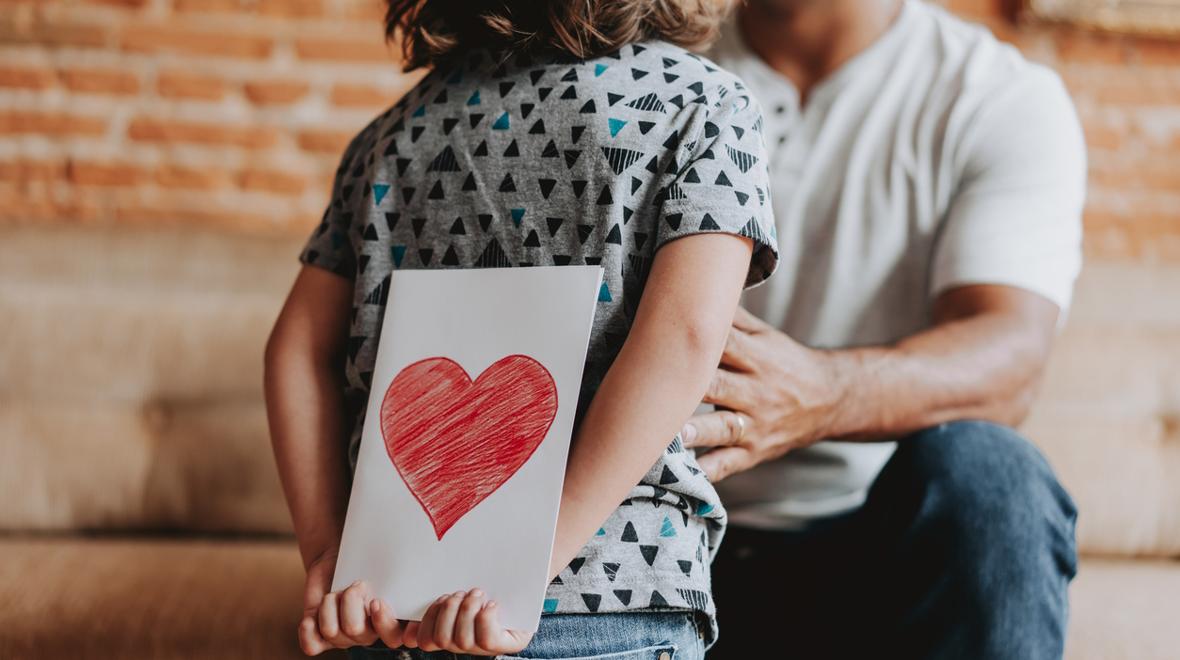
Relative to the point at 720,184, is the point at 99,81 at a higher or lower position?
lower

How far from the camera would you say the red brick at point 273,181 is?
1.70 meters

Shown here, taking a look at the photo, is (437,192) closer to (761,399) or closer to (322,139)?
(761,399)

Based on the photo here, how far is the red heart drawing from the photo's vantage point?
615 mm

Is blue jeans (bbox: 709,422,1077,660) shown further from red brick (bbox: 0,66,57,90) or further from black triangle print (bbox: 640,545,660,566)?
red brick (bbox: 0,66,57,90)

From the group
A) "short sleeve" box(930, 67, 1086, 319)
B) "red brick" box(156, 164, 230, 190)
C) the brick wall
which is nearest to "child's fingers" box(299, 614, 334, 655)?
"short sleeve" box(930, 67, 1086, 319)

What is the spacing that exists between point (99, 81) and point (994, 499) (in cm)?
158

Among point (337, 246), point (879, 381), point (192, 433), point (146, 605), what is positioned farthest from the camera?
point (192, 433)

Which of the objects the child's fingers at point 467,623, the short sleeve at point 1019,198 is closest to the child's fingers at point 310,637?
the child's fingers at point 467,623

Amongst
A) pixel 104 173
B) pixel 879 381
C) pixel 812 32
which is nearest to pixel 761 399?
pixel 879 381

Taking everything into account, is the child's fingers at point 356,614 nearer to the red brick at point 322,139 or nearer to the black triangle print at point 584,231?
the black triangle print at point 584,231

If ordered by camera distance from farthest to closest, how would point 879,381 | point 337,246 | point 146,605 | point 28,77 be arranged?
1. point 28,77
2. point 146,605
3. point 879,381
4. point 337,246

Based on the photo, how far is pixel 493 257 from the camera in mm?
684

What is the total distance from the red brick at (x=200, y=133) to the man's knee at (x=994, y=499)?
4.24 ft

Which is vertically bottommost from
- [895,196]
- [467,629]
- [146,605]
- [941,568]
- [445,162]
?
[146,605]
